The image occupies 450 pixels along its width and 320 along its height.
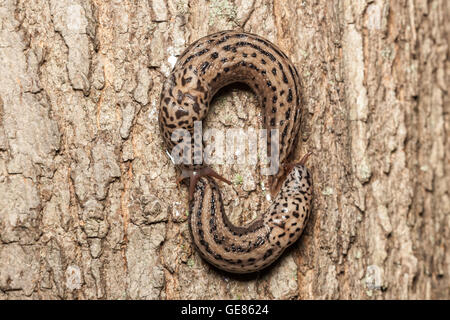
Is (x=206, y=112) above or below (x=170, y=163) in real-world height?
above

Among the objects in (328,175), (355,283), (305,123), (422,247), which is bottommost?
(355,283)

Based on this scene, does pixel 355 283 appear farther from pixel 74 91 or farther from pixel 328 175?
pixel 74 91

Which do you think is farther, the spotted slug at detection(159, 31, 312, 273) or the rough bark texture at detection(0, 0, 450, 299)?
the rough bark texture at detection(0, 0, 450, 299)

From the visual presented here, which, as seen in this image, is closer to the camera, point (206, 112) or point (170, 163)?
point (206, 112)

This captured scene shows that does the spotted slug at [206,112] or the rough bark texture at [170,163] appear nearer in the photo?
the spotted slug at [206,112]

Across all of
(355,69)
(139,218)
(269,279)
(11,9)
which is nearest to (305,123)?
(355,69)
